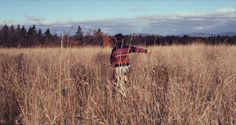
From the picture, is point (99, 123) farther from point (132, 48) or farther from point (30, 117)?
point (132, 48)

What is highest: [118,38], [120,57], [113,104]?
[118,38]

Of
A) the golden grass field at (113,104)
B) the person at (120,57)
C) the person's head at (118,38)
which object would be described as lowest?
the golden grass field at (113,104)

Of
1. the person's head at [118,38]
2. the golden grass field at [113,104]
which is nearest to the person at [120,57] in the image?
the person's head at [118,38]

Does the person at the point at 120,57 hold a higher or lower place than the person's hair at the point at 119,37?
lower

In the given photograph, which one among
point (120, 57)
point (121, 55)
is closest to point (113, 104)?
point (120, 57)

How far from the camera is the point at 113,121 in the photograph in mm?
4453

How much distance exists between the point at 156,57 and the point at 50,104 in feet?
15.9

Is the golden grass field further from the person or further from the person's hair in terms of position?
the person's hair

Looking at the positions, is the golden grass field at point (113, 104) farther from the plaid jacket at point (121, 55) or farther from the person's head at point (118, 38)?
the person's head at point (118, 38)

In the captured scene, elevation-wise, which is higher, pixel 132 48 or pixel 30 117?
pixel 132 48

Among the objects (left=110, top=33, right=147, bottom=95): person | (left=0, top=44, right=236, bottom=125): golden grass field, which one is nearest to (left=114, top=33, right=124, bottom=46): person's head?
(left=110, top=33, right=147, bottom=95): person

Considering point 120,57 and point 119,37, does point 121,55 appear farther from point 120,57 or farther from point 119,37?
point 119,37

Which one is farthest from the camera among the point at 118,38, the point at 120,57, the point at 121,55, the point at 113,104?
the point at 118,38

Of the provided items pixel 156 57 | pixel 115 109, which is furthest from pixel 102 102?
pixel 156 57
